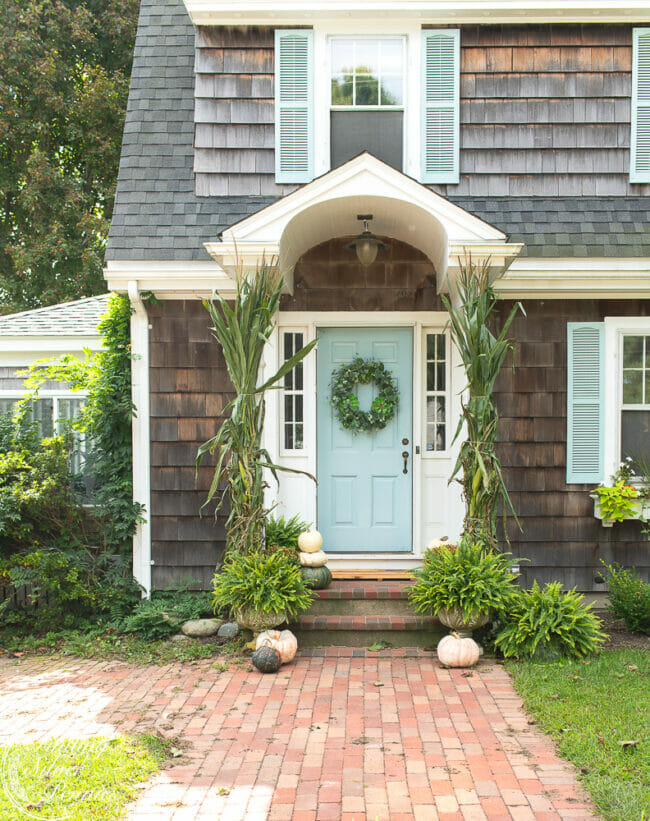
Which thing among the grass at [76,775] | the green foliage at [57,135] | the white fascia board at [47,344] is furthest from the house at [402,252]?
the green foliage at [57,135]

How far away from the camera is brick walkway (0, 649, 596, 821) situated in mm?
3037

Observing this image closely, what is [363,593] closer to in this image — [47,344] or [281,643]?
[281,643]

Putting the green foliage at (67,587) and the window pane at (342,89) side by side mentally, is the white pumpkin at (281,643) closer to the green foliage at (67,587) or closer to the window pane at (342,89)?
the green foliage at (67,587)

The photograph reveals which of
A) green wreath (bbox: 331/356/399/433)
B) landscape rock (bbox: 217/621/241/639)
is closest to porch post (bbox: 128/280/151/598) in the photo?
landscape rock (bbox: 217/621/241/639)

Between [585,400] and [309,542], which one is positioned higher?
[585,400]

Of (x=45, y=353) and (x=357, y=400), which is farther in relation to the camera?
(x=45, y=353)

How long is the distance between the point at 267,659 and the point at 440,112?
4.73m

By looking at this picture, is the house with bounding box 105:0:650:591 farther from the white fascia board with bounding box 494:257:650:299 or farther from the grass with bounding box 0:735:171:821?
the grass with bounding box 0:735:171:821

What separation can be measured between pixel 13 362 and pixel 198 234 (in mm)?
3015

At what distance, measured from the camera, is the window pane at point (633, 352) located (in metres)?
6.00

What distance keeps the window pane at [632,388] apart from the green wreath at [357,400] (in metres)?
1.96

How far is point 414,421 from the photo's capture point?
20.3 ft

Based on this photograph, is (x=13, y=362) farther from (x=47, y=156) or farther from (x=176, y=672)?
(x=47, y=156)

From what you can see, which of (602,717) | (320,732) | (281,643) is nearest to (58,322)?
(281,643)
